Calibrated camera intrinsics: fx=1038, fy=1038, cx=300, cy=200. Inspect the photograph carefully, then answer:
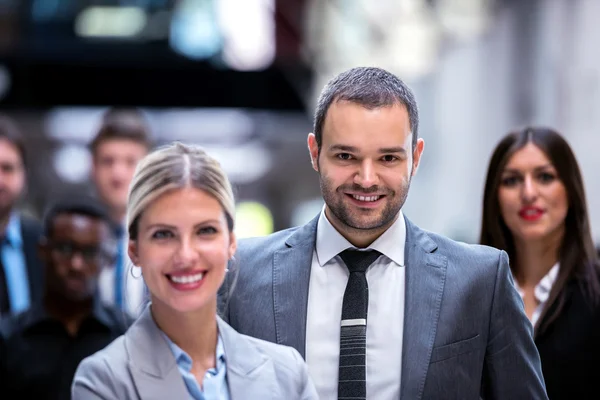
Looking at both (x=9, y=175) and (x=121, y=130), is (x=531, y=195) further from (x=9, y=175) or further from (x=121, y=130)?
(x=121, y=130)

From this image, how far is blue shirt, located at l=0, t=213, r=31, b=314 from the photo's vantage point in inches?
155

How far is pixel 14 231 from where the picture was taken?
4070 millimetres

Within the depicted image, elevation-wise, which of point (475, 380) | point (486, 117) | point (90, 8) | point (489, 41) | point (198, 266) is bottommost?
point (475, 380)

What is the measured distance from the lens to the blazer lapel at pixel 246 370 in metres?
2.21

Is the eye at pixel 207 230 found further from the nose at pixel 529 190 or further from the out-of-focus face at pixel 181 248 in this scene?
the nose at pixel 529 190

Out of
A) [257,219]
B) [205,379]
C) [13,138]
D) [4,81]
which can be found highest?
[4,81]

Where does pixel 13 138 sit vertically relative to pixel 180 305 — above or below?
above

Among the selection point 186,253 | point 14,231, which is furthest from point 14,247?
point 186,253

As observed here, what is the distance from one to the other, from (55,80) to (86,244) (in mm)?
12839

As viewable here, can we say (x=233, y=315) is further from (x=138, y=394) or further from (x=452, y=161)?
(x=452, y=161)

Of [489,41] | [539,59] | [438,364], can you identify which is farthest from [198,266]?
[489,41]

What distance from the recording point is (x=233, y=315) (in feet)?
8.28

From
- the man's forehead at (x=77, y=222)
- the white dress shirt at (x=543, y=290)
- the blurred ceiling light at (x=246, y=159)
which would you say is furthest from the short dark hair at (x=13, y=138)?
the blurred ceiling light at (x=246, y=159)

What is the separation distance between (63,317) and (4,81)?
1305 cm
